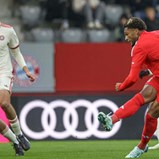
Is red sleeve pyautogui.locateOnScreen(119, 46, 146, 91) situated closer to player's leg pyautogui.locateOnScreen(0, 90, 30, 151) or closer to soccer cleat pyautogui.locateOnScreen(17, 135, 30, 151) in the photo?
player's leg pyautogui.locateOnScreen(0, 90, 30, 151)

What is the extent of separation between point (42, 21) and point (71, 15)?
0.80 metres

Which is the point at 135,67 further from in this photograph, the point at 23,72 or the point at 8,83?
the point at 23,72

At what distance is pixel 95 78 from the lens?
1839cm

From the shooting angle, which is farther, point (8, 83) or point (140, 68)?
point (8, 83)

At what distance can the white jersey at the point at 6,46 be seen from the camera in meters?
11.5

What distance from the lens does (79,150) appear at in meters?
12.8

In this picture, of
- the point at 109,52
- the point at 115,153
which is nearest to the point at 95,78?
the point at 109,52

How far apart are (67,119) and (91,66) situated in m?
2.87

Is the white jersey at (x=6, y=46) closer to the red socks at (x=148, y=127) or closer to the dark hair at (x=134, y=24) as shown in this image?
the dark hair at (x=134, y=24)

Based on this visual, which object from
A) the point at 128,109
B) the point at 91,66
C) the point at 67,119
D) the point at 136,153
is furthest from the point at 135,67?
the point at 91,66

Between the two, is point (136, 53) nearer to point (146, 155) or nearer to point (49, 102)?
point (146, 155)

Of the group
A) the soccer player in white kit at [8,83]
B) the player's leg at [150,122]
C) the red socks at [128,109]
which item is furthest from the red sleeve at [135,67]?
the soccer player in white kit at [8,83]

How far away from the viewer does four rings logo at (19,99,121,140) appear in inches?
620

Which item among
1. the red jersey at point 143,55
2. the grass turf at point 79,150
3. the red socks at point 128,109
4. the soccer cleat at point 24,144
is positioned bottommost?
the grass turf at point 79,150
